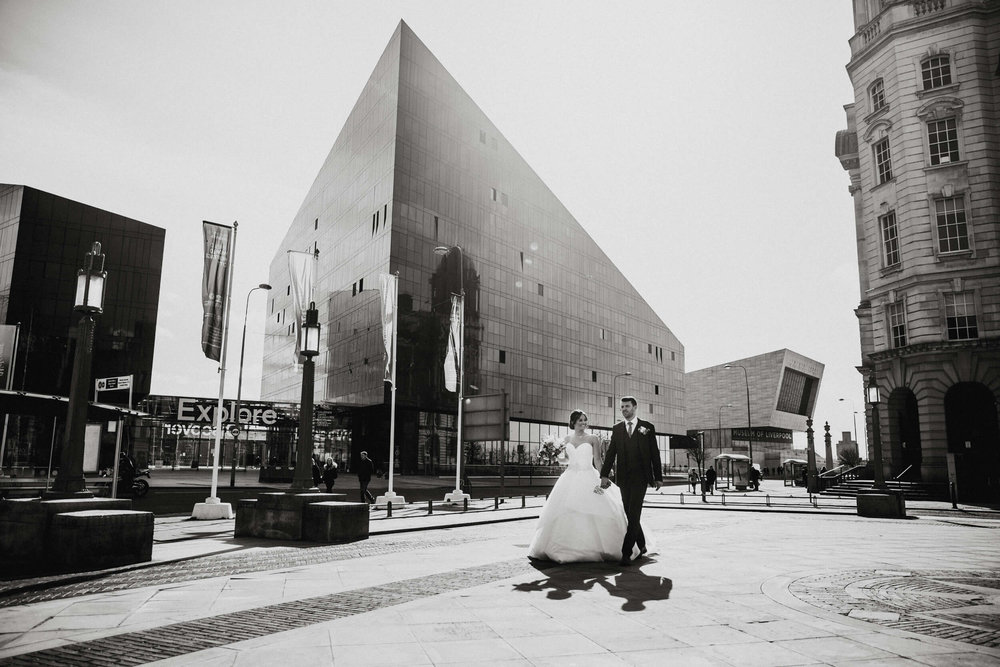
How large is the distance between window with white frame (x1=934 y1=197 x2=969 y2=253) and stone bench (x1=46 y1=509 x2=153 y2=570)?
35796mm

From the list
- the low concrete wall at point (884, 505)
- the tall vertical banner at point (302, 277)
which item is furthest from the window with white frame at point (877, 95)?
the tall vertical banner at point (302, 277)

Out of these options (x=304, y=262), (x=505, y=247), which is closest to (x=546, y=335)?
(x=505, y=247)

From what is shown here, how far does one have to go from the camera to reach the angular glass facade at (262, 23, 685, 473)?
54.8 meters

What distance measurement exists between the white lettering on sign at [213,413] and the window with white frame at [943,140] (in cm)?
4362

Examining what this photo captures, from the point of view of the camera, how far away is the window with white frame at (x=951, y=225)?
30812 millimetres

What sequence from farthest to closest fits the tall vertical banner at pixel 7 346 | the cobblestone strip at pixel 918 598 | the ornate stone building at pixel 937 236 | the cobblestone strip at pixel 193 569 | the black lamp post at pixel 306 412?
1. the tall vertical banner at pixel 7 346
2. the ornate stone building at pixel 937 236
3. the black lamp post at pixel 306 412
4. the cobblestone strip at pixel 193 569
5. the cobblestone strip at pixel 918 598

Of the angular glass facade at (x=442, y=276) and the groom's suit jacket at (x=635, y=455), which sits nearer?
the groom's suit jacket at (x=635, y=455)

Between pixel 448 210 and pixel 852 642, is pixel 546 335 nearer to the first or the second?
pixel 448 210

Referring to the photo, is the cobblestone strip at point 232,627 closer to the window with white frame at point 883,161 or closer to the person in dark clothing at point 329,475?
the person in dark clothing at point 329,475

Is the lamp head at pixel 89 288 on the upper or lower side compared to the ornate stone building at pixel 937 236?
lower

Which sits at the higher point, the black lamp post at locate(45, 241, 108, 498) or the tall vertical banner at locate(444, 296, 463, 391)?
the tall vertical banner at locate(444, 296, 463, 391)

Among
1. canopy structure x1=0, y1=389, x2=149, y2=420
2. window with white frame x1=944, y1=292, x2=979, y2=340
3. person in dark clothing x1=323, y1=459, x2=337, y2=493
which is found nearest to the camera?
canopy structure x1=0, y1=389, x2=149, y2=420

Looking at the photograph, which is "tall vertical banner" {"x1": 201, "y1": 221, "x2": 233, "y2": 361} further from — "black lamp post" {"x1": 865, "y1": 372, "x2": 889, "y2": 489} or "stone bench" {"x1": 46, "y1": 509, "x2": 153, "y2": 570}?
"black lamp post" {"x1": 865, "y1": 372, "x2": 889, "y2": 489}

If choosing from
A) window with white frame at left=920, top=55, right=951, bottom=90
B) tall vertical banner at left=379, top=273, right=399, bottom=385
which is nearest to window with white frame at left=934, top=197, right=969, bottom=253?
window with white frame at left=920, top=55, right=951, bottom=90
